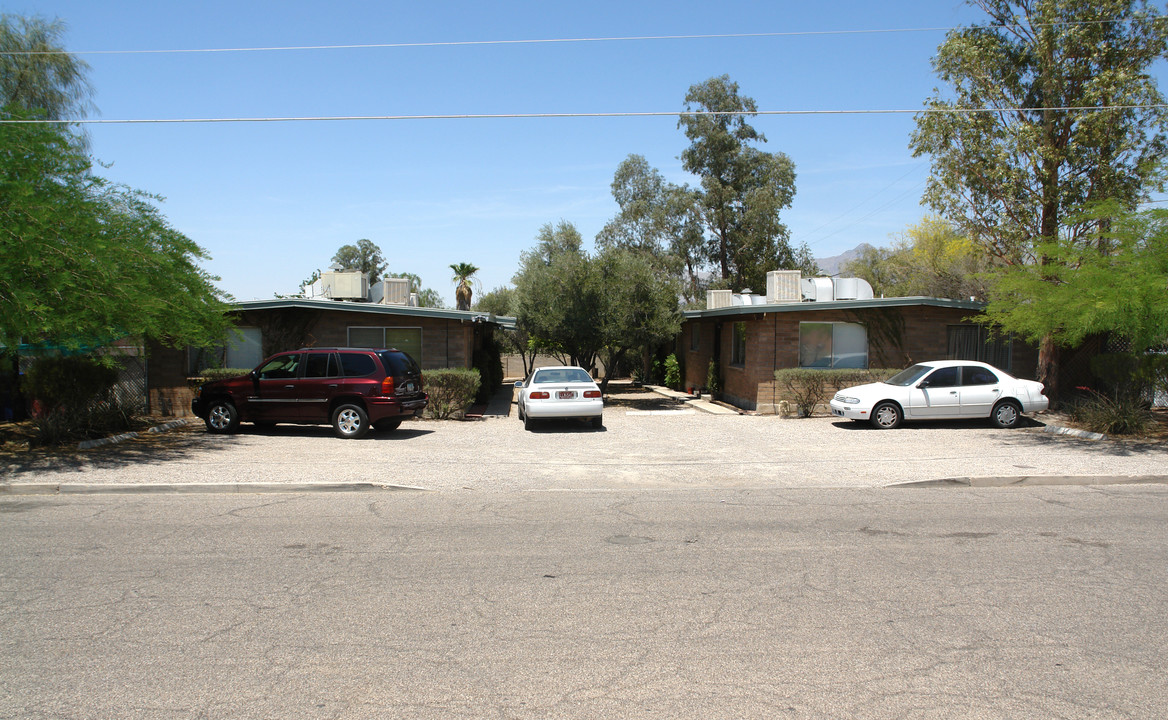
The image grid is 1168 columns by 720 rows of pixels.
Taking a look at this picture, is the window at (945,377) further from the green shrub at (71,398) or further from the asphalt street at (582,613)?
the green shrub at (71,398)

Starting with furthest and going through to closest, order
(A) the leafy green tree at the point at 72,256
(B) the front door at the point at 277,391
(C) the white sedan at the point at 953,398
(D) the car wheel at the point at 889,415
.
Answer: (D) the car wheel at the point at 889,415, (C) the white sedan at the point at 953,398, (B) the front door at the point at 277,391, (A) the leafy green tree at the point at 72,256

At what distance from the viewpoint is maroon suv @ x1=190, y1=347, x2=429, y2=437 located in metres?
14.6

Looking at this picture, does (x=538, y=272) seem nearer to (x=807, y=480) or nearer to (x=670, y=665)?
(x=807, y=480)

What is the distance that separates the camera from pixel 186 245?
13.8 m

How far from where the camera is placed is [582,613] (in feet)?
16.8

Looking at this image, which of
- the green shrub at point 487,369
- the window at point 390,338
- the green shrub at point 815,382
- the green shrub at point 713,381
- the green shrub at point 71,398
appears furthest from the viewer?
the green shrub at point 713,381

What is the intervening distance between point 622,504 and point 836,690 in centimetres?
497

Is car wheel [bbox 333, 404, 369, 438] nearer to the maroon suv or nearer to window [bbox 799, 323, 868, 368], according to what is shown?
the maroon suv

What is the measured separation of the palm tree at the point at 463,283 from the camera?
4088cm

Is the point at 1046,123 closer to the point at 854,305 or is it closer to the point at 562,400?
the point at 854,305

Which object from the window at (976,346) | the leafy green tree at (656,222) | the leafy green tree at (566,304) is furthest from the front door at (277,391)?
the leafy green tree at (656,222)

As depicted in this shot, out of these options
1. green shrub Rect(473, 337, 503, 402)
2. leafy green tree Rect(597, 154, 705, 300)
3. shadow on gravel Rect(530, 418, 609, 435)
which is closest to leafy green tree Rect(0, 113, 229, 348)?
shadow on gravel Rect(530, 418, 609, 435)

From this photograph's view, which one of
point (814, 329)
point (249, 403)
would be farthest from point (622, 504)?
point (814, 329)

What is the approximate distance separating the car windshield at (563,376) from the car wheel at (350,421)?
3.87 metres
